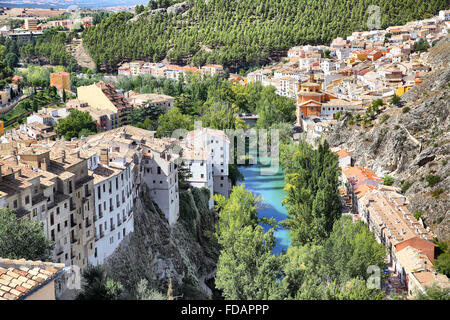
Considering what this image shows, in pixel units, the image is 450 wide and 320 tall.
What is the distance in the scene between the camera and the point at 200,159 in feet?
71.1

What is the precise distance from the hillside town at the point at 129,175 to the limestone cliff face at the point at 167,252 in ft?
1.14

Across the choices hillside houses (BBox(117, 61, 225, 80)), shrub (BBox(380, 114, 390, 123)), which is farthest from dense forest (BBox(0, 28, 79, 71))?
shrub (BBox(380, 114, 390, 123))

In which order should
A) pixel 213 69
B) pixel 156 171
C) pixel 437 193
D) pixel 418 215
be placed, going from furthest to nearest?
pixel 213 69, pixel 437 193, pixel 418 215, pixel 156 171

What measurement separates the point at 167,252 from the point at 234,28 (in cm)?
5134

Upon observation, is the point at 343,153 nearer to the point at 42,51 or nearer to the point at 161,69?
the point at 161,69

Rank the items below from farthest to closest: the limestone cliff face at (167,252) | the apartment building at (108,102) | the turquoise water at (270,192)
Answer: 1. the apartment building at (108,102)
2. the turquoise water at (270,192)
3. the limestone cliff face at (167,252)

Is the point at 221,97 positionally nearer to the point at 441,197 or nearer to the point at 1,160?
the point at 441,197

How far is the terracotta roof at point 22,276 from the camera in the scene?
315 inches

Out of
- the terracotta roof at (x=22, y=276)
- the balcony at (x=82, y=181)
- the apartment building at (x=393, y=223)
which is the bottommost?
the apartment building at (x=393, y=223)

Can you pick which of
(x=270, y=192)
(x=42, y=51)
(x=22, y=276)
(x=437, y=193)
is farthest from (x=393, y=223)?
(x=42, y=51)

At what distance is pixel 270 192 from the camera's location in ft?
87.6

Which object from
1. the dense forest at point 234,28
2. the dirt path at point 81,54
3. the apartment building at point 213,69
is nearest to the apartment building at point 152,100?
the apartment building at point 213,69

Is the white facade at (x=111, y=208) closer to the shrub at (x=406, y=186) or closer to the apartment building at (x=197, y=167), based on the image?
the apartment building at (x=197, y=167)
